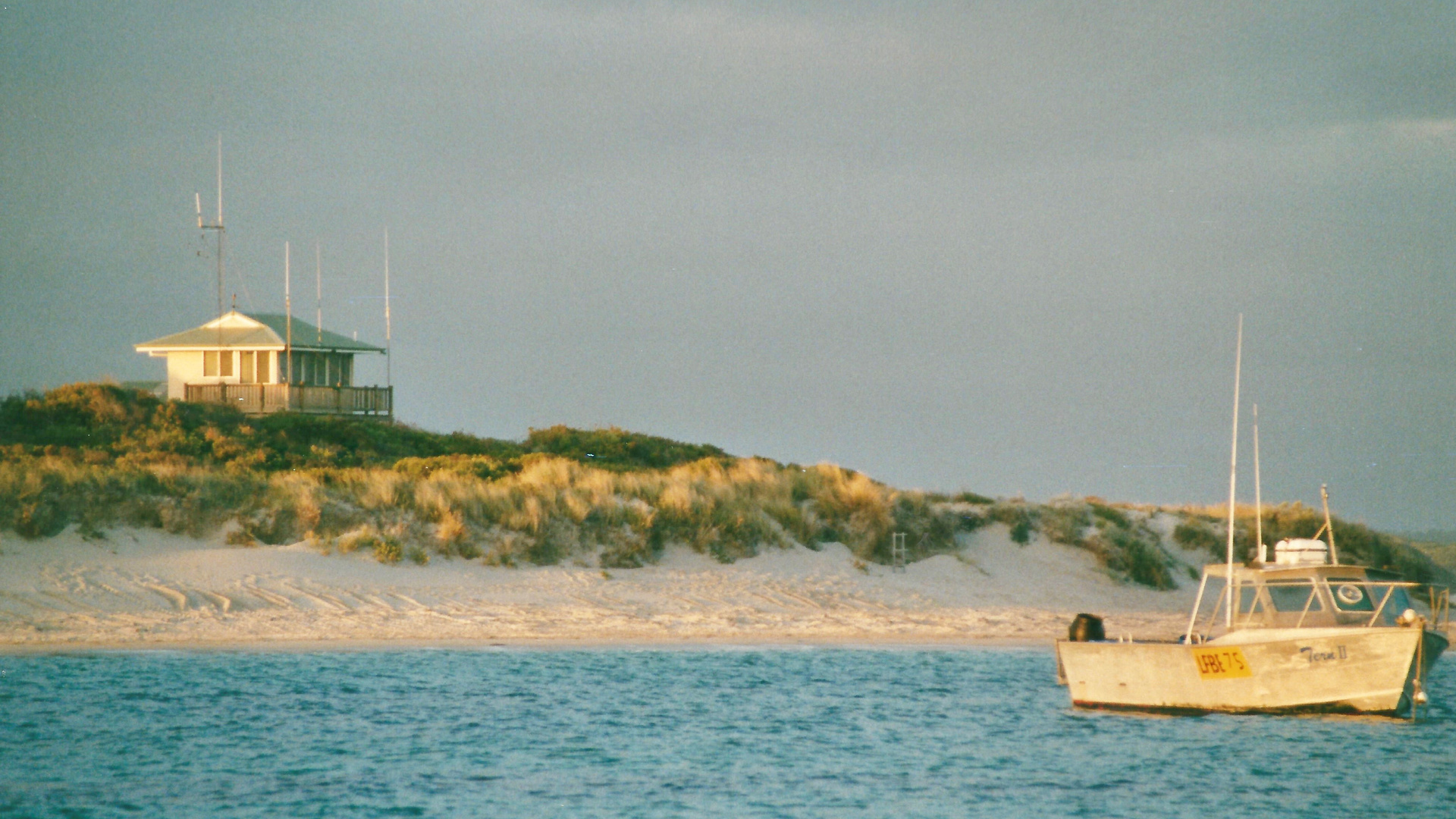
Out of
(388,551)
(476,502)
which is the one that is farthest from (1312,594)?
(476,502)

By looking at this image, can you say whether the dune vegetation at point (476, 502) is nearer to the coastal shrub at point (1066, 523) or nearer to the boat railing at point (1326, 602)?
the coastal shrub at point (1066, 523)

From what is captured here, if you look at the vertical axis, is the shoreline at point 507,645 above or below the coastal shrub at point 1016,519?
below

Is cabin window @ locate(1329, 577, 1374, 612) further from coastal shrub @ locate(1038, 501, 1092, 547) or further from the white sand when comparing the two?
coastal shrub @ locate(1038, 501, 1092, 547)

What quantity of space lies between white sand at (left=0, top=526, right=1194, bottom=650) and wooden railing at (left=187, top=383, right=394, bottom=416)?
19.1m

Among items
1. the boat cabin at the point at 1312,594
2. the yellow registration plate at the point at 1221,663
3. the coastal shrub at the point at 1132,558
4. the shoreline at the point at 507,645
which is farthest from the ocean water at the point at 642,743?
the coastal shrub at the point at 1132,558

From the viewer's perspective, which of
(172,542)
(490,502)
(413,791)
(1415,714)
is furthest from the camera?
(490,502)

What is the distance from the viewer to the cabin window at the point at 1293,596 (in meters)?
18.6

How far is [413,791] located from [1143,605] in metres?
20.4

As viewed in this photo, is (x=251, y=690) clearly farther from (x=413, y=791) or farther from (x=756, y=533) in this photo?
(x=756, y=533)

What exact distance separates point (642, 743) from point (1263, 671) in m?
8.01

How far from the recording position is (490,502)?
31.0 metres

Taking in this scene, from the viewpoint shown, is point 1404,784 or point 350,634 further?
point 350,634

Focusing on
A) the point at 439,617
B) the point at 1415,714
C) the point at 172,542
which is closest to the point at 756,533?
the point at 439,617

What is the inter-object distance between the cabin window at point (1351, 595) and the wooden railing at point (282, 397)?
35.6 m
